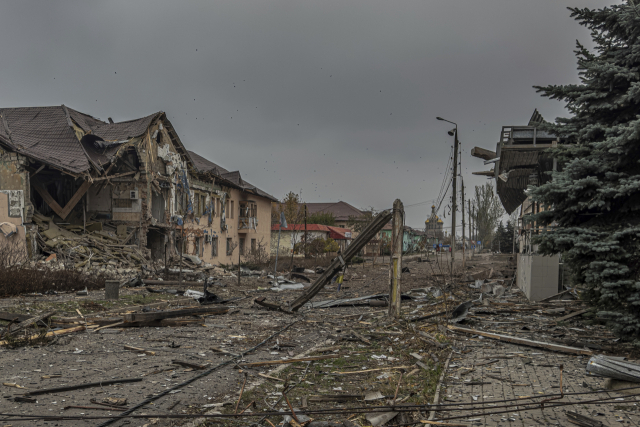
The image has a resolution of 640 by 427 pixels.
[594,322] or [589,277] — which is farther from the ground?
[589,277]

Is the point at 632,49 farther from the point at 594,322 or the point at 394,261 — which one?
the point at 394,261

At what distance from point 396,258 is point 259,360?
630cm

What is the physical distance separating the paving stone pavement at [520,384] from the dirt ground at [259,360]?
0.13 m

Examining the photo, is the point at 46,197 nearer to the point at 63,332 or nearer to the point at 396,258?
the point at 63,332

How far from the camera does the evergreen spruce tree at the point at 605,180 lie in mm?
7625

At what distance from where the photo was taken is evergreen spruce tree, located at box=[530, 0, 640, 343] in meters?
7.62

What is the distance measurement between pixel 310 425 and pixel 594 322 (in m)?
8.45

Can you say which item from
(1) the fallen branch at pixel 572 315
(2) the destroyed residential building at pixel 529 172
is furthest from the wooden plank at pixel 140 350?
(1) the fallen branch at pixel 572 315

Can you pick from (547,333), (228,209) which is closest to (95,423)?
(547,333)

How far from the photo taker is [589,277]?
7.95m

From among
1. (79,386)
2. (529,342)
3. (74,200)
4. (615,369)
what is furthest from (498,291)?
(74,200)

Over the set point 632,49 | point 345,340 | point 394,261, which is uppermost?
point 632,49

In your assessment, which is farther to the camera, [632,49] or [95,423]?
[632,49]

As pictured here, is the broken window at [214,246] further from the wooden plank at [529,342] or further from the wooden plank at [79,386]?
the wooden plank at [79,386]
